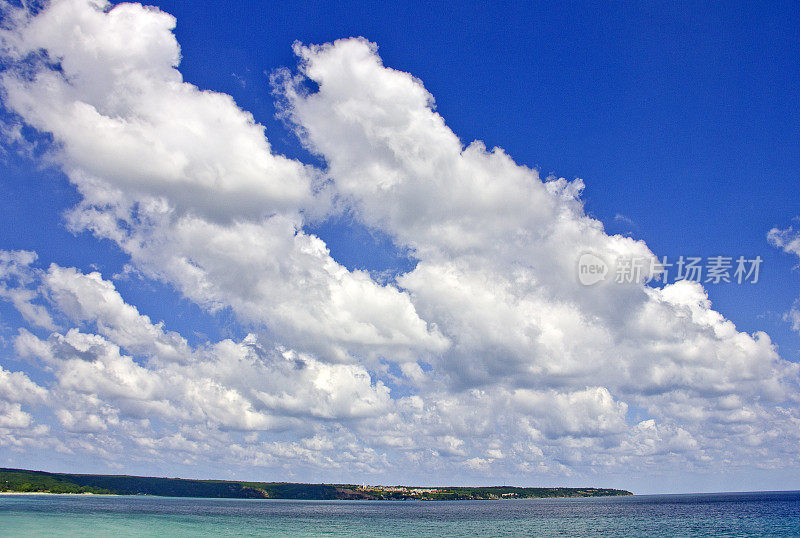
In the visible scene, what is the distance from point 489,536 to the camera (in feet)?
416

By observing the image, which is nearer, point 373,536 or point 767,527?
point 373,536

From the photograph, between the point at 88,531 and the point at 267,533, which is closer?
the point at 88,531

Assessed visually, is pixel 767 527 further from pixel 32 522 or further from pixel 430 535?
pixel 32 522

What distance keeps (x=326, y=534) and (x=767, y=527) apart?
362 ft

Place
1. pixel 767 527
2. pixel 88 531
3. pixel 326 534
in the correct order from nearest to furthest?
pixel 88 531 < pixel 326 534 < pixel 767 527

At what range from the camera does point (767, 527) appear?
139 meters

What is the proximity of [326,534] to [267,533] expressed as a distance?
46.7 ft

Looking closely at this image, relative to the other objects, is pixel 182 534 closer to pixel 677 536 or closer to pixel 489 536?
pixel 489 536

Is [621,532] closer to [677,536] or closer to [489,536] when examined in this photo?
[677,536]

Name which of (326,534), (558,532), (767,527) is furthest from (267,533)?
(767,527)

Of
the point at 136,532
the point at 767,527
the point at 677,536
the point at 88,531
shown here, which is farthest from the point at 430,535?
the point at 767,527

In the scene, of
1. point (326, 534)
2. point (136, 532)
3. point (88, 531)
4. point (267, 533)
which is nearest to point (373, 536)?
point (326, 534)

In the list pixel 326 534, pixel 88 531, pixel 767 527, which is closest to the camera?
pixel 88 531

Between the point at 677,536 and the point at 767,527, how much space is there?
3715 cm
